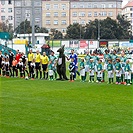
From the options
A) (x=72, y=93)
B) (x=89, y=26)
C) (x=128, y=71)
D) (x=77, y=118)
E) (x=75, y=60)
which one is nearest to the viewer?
(x=77, y=118)

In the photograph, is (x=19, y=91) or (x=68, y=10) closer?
(x=19, y=91)

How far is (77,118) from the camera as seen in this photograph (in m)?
12.1

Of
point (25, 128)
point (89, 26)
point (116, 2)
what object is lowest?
point (25, 128)

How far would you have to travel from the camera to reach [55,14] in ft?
404

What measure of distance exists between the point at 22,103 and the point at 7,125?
3.89 meters

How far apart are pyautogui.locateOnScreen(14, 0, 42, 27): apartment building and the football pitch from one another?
104477mm

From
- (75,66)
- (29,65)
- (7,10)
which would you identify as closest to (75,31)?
(7,10)

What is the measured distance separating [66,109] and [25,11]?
11303 centimetres

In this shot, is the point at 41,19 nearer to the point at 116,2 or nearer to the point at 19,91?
the point at 116,2

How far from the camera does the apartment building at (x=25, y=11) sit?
124 m

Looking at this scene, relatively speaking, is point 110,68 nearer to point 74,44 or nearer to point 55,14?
point 74,44

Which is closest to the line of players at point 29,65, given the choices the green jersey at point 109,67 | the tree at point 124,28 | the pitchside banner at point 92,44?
the green jersey at point 109,67

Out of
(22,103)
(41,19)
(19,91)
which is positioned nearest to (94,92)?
(19,91)

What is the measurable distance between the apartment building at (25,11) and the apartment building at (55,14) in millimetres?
1637
